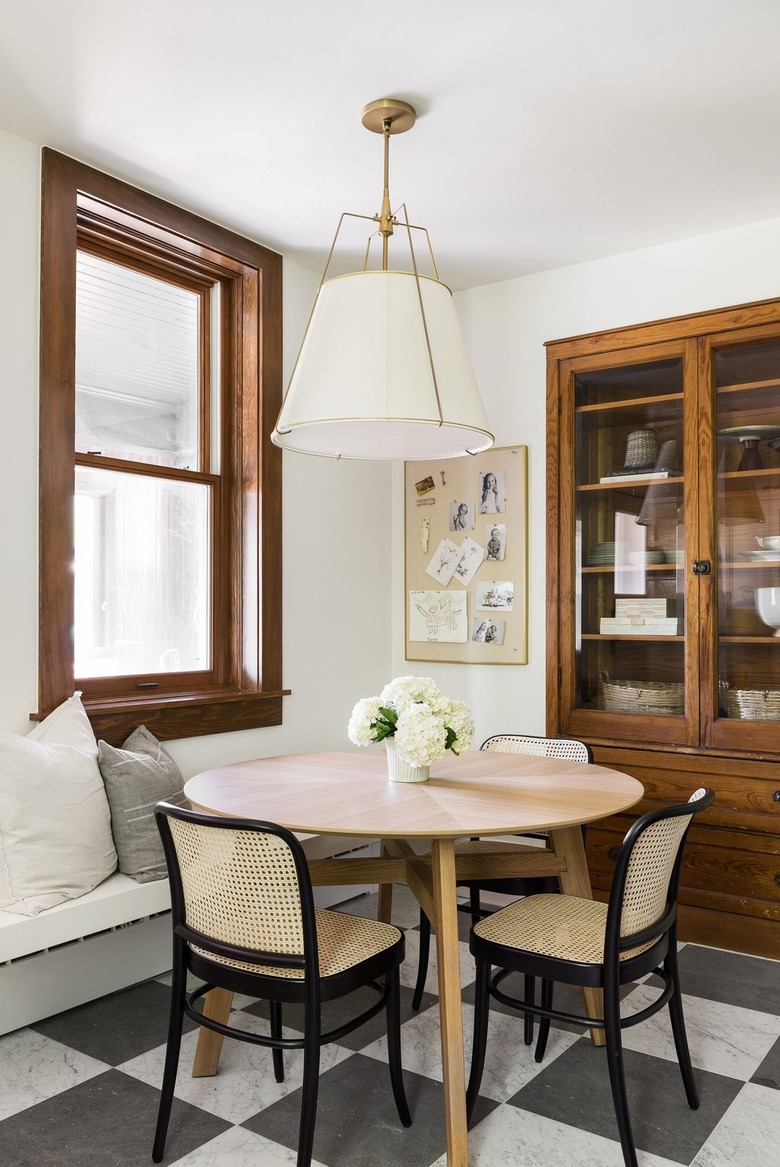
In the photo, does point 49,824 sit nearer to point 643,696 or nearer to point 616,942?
point 616,942

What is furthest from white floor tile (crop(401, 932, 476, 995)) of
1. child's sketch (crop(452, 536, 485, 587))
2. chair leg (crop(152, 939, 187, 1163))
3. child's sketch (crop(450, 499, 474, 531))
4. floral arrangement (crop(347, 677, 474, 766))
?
child's sketch (crop(450, 499, 474, 531))

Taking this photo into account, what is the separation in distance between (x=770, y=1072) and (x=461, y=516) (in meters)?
2.49

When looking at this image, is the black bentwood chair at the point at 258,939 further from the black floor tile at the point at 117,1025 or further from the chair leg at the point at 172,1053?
the black floor tile at the point at 117,1025

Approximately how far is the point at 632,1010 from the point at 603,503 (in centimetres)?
192

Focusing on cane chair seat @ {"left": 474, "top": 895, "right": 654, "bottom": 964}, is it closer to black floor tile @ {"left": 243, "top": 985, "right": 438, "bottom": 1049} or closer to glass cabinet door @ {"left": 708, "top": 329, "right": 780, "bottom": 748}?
black floor tile @ {"left": 243, "top": 985, "right": 438, "bottom": 1049}

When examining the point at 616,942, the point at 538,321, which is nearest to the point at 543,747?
the point at 616,942

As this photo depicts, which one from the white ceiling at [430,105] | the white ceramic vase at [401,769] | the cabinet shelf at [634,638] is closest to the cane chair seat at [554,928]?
the white ceramic vase at [401,769]

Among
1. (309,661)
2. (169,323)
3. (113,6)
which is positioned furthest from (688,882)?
(113,6)

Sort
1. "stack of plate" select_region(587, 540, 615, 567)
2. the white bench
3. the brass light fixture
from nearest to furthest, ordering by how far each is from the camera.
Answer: the brass light fixture
the white bench
"stack of plate" select_region(587, 540, 615, 567)

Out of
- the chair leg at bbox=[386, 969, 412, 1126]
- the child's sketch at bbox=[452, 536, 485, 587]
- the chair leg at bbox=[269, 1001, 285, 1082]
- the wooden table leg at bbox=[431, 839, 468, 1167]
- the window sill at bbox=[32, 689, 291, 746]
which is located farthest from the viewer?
the child's sketch at bbox=[452, 536, 485, 587]

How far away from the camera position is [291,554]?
3863mm

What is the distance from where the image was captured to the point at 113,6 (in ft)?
7.25

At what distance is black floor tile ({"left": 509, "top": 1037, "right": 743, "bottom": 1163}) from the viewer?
6.84ft

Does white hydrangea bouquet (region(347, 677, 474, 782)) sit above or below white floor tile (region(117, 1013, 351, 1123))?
above
